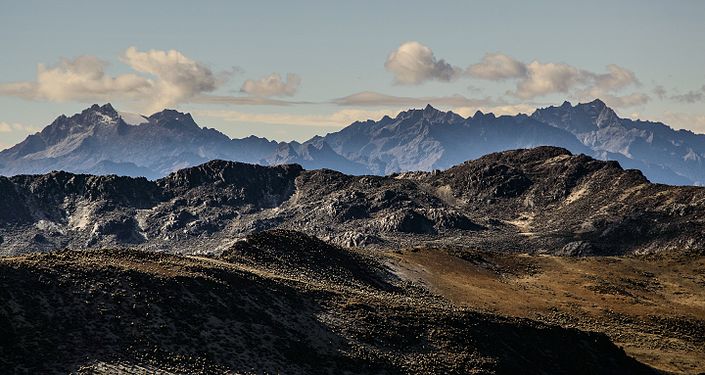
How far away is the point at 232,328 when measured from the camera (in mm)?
72000

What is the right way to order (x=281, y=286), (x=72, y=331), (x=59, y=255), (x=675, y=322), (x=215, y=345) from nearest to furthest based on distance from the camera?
(x=72, y=331)
(x=215, y=345)
(x=59, y=255)
(x=281, y=286)
(x=675, y=322)

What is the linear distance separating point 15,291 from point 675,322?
95717 millimetres

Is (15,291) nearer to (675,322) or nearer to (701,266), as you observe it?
(675,322)

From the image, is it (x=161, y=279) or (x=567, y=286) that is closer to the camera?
(x=161, y=279)

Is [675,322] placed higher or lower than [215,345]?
lower

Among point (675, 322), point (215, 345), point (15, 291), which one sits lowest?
point (675, 322)

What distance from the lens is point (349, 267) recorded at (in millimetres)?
120812

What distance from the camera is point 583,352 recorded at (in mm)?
89750

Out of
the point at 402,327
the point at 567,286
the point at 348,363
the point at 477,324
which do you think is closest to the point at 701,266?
the point at 567,286

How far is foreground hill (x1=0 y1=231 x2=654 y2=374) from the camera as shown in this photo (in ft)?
204

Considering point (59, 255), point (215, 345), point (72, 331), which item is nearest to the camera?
point (72, 331)

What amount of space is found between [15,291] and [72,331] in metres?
7.18

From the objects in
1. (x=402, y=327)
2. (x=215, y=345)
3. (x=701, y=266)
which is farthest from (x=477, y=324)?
(x=701, y=266)

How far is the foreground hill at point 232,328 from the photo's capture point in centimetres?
6209
